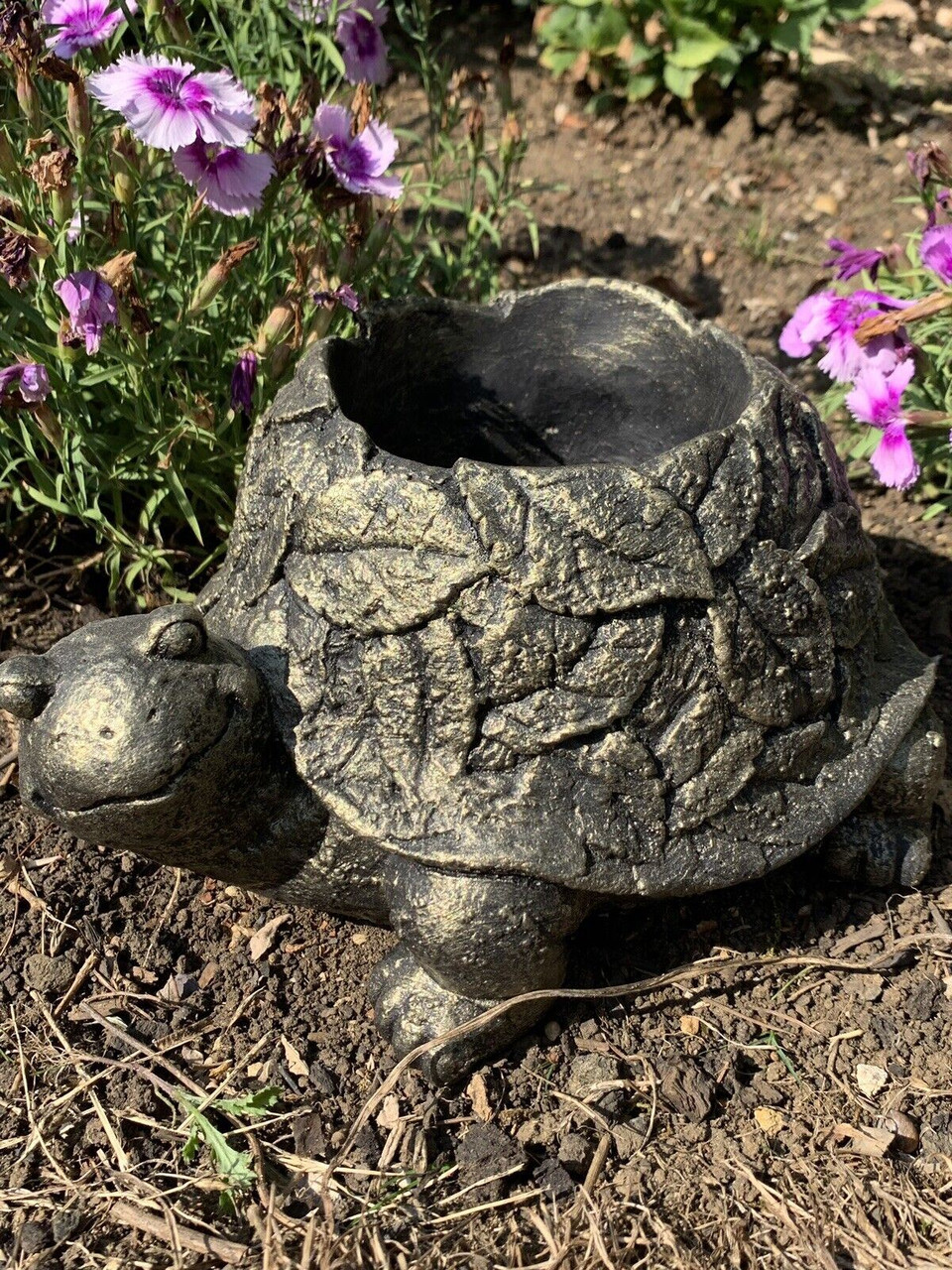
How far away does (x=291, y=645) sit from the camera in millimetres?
1690

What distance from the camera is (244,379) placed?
6.84 ft

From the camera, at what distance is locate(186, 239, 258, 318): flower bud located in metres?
1.94

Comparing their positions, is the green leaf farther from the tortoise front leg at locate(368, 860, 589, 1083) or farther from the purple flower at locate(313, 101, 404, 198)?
the tortoise front leg at locate(368, 860, 589, 1083)

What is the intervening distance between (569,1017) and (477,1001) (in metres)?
0.22

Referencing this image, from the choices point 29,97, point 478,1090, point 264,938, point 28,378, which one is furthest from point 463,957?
point 29,97

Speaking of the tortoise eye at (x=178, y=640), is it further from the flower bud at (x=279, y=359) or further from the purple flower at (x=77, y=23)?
the purple flower at (x=77, y=23)

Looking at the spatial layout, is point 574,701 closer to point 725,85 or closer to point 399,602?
point 399,602

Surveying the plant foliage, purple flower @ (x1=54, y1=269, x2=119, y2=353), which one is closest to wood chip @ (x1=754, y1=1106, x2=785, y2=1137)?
purple flower @ (x1=54, y1=269, x2=119, y2=353)

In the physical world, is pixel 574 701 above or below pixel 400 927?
above

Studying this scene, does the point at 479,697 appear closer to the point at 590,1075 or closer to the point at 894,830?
the point at 590,1075

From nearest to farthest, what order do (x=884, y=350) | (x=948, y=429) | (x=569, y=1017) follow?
(x=569, y=1017) → (x=884, y=350) → (x=948, y=429)

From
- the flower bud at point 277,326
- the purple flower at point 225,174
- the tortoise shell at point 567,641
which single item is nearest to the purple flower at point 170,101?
the purple flower at point 225,174

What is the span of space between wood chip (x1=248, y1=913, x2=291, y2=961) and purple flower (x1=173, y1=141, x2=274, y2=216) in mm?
1164

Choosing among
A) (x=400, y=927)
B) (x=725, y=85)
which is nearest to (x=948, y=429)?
(x=400, y=927)
